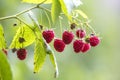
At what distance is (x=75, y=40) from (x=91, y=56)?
3.14 meters

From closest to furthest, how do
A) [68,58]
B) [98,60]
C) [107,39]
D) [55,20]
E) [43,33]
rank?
[55,20]
[43,33]
[68,58]
[98,60]
[107,39]

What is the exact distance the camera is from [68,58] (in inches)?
161

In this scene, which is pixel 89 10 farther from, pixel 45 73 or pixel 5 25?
pixel 5 25

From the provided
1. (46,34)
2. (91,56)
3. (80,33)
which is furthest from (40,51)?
(91,56)

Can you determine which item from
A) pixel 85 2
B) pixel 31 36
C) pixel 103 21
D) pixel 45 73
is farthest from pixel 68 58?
pixel 31 36

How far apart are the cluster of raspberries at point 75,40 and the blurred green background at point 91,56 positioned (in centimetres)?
109

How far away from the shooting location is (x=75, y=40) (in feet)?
5.08

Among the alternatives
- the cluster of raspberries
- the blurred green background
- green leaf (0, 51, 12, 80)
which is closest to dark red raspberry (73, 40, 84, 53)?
the cluster of raspberries

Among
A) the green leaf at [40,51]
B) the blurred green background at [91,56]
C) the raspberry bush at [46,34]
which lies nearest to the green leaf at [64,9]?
the raspberry bush at [46,34]

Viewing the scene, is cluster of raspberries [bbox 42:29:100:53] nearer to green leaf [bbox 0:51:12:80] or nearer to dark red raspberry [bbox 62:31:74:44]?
dark red raspberry [bbox 62:31:74:44]

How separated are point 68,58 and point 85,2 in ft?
1.66

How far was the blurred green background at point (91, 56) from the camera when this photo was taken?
281 centimetres

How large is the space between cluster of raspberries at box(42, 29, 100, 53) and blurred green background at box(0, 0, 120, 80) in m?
1.09

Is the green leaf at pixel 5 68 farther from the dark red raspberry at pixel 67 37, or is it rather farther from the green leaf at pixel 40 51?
the dark red raspberry at pixel 67 37
